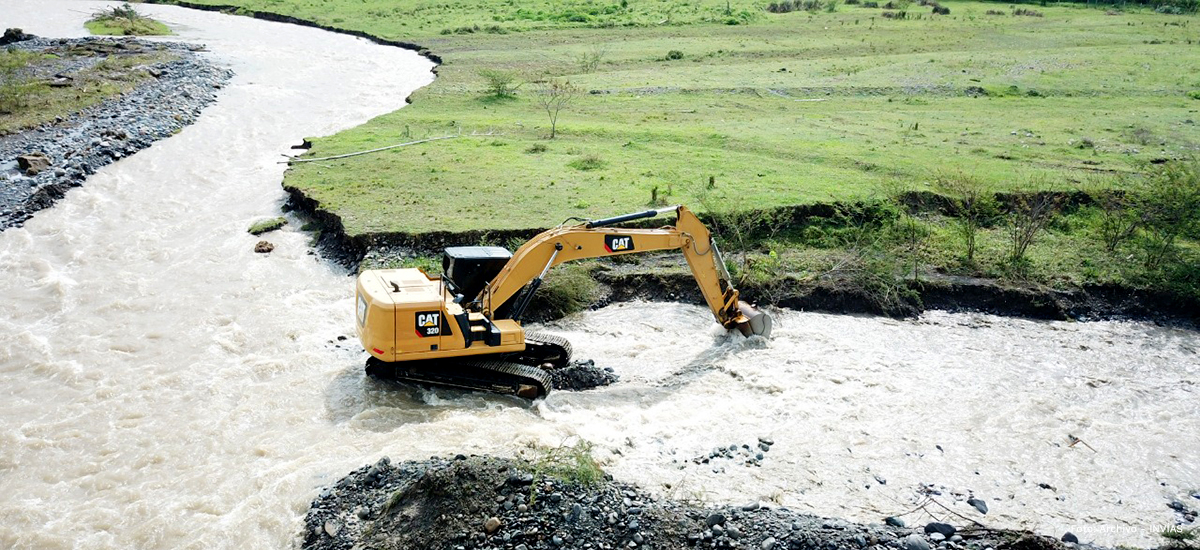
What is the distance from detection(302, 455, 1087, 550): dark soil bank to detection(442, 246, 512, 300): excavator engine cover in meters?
4.43

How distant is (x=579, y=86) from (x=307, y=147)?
12.7 meters

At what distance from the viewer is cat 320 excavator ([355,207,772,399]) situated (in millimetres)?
13320

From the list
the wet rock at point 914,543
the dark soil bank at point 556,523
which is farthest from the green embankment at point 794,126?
the wet rock at point 914,543

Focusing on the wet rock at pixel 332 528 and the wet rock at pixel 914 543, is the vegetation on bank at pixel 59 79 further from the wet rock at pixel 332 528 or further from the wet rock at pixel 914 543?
the wet rock at pixel 914 543

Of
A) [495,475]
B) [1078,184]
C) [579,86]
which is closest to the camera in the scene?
[495,475]

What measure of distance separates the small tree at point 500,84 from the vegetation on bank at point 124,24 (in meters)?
20.3

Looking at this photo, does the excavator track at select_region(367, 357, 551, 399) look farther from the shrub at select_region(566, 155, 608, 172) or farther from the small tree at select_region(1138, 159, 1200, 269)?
the small tree at select_region(1138, 159, 1200, 269)

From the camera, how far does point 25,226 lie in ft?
69.1

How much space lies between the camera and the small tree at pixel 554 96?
105ft

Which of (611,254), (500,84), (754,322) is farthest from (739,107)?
(611,254)

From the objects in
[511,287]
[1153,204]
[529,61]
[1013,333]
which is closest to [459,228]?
[511,287]

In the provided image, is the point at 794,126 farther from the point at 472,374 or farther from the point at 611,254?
the point at 472,374

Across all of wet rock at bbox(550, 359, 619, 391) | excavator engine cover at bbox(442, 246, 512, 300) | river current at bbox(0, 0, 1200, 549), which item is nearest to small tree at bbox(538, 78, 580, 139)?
river current at bbox(0, 0, 1200, 549)

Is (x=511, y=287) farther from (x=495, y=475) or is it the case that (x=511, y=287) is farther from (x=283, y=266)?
(x=283, y=266)
